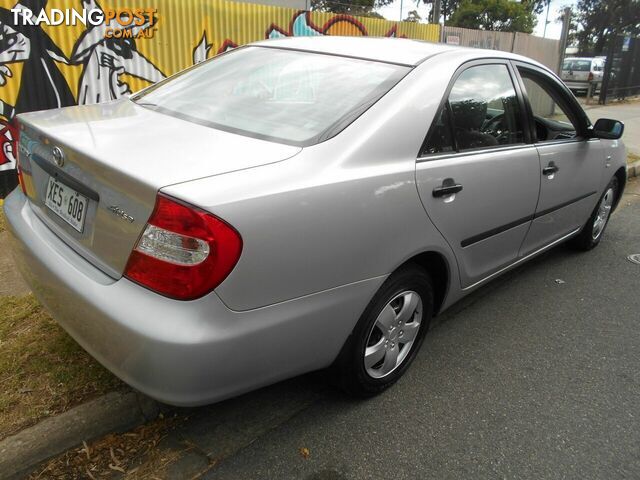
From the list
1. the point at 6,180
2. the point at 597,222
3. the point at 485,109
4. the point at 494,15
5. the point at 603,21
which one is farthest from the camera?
the point at 603,21

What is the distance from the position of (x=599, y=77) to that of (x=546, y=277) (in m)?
21.3

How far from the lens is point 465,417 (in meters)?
2.52

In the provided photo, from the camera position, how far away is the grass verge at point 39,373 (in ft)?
7.47

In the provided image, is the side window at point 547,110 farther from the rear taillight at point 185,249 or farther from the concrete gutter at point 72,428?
the concrete gutter at point 72,428

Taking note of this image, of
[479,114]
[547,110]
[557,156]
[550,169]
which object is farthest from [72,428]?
[547,110]

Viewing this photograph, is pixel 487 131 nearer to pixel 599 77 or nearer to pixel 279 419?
pixel 279 419

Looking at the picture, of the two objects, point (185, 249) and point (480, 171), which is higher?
point (480, 171)

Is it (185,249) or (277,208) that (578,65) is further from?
(185,249)

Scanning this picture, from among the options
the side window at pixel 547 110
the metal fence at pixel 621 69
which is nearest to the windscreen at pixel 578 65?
the metal fence at pixel 621 69

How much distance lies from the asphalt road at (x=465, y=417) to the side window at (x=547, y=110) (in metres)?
1.26

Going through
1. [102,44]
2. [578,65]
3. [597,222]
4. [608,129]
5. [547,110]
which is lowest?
[597,222]

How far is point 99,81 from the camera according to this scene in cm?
609

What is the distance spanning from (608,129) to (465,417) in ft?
8.57

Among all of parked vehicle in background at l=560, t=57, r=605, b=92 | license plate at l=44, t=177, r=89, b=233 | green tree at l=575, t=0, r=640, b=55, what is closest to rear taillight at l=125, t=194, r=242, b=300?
license plate at l=44, t=177, r=89, b=233
